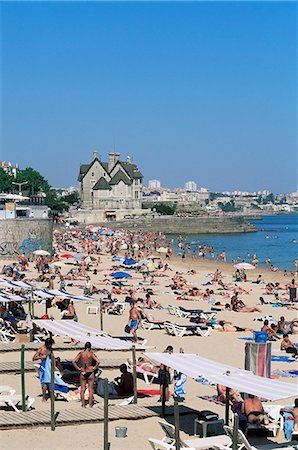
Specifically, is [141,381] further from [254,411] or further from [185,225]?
[185,225]

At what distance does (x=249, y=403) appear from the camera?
31.1ft

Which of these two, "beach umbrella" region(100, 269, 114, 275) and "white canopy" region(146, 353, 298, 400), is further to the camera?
"beach umbrella" region(100, 269, 114, 275)

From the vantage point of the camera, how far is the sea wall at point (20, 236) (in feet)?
120

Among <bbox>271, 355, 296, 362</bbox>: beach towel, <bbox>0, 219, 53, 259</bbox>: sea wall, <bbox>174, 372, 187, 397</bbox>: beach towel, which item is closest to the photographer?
<bbox>174, 372, 187, 397</bbox>: beach towel

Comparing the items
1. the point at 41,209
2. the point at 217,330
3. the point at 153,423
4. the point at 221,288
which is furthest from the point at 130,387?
the point at 41,209

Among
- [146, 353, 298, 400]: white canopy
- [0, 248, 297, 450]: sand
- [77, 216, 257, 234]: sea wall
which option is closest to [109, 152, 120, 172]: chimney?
[77, 216, 257, 234]: sea wall

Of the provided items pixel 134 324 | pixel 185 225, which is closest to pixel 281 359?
pixel 134 324

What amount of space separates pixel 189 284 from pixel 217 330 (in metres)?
13.8

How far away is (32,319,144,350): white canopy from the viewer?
11.0 metres

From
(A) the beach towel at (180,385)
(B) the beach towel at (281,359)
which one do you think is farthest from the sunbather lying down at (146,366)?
(B) the beach towel at (281,359)

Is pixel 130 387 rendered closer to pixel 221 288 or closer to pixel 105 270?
pixel 221 288

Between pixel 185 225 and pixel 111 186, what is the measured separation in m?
16.0

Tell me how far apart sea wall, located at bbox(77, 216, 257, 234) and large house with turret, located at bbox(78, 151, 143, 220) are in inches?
397

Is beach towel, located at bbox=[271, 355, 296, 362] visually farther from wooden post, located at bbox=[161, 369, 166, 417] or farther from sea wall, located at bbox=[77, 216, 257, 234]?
sea wall, located at bbox=[77, 216, 257, 234]
